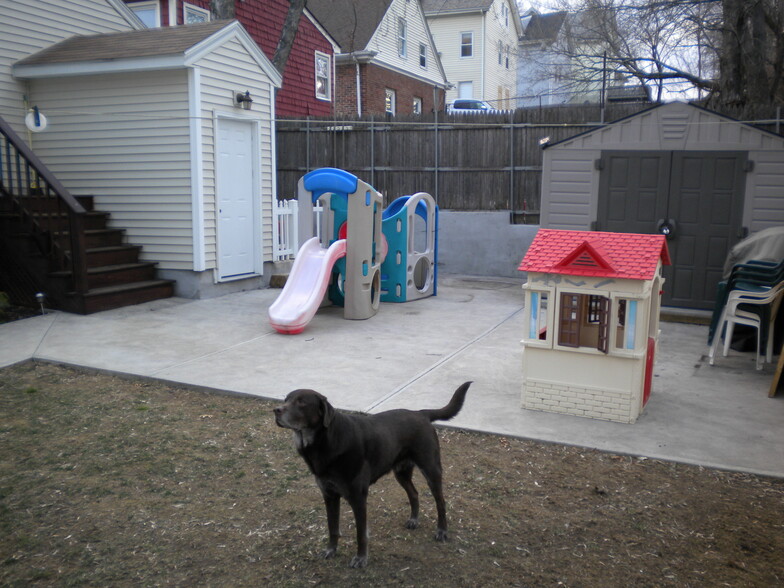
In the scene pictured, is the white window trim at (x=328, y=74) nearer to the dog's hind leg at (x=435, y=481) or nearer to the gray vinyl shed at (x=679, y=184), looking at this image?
the gray vinyl shed at (x=679, y=184)

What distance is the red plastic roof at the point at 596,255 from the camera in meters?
4.70

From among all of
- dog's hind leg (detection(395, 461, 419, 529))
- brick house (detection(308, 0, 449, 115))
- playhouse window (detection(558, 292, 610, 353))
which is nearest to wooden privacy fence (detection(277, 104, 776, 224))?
playhouse window (detection(558, 292, 610, 353))

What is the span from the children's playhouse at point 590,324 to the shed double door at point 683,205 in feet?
12.2

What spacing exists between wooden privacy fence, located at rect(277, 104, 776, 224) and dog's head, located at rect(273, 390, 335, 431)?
900cm

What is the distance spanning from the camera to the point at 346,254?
8.12m

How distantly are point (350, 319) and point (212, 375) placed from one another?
8.41 feet

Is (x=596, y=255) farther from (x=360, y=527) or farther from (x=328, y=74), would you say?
(x=328, y=74)

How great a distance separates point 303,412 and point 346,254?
545 centimetres

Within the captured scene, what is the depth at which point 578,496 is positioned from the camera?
380cm

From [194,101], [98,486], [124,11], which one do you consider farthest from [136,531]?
[124,11]

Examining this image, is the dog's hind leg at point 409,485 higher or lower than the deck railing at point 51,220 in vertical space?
lower

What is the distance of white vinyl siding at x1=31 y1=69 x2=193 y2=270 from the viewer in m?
8.99

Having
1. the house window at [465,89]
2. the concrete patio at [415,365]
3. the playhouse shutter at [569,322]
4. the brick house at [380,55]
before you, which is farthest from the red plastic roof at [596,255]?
the house window at [465,89]

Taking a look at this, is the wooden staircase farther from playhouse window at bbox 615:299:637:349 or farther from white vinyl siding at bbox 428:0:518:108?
white vinyl siding at bbox 428:0:518:108
